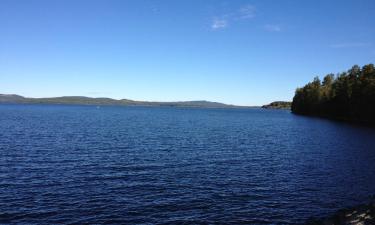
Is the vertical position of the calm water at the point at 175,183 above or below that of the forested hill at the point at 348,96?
below

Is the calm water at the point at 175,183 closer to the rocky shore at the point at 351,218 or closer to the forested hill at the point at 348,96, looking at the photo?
the rocky shore at the point at 351,218

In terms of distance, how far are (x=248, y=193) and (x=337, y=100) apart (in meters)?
132

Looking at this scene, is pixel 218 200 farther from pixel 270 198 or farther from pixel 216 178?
pixel 216 178

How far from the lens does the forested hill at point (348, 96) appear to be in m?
117

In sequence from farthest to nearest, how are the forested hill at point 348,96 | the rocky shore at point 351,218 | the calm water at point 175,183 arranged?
the forested hill at point 348,96, the calm water at point 175,183, the rocky shore at point 351,218

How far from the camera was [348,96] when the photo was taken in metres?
133

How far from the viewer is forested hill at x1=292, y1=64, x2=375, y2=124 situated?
117 metres

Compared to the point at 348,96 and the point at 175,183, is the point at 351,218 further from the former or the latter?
the point at 348,96

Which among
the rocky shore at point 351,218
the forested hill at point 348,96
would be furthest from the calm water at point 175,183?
the forested hill at point 348,96

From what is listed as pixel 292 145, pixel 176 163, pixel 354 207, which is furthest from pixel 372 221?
pixel 292 145

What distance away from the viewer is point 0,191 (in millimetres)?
31016

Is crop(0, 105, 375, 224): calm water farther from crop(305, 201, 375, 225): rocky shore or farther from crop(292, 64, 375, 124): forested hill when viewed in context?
crop(292, 64, 375, 124): forested hill

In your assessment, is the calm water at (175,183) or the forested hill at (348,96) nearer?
the calm water at (175,183)

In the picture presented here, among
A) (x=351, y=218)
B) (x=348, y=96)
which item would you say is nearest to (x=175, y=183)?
(x=351, y=218)
